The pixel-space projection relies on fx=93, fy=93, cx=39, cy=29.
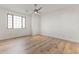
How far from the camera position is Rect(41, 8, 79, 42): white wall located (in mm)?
2379

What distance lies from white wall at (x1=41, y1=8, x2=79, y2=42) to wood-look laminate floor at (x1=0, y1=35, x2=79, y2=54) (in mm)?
159

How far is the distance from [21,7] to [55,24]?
3.25 ft

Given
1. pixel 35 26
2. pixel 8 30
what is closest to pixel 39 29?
pixel 35 26

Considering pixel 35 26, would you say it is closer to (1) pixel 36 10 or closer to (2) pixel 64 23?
(1) pixel 36 10

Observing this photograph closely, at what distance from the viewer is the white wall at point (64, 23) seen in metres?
2.38

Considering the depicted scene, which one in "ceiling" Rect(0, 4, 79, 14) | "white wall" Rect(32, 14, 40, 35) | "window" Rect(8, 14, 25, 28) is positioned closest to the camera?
"ceiling" Rect(0, 4, 79, 14)

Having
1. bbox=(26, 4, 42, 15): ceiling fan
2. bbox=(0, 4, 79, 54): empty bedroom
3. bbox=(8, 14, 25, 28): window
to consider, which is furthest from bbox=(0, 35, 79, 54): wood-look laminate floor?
bbox=(26, 4, 42, 15): ceiling fan

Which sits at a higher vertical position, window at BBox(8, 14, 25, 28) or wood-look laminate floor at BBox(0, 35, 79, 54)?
window at BBox(8, 14, 25, 28)

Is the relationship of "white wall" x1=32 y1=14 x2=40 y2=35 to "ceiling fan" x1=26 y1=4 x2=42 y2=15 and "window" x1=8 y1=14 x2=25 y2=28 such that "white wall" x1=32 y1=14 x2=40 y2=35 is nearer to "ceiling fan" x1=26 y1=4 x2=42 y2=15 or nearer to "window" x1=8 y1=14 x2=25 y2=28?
"ceiling fan" x1=26 y1=4 x2=42 y2=15

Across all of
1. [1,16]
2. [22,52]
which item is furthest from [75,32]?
[1,16]

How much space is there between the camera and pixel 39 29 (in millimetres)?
2561

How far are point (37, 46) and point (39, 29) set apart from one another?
18.7 inches

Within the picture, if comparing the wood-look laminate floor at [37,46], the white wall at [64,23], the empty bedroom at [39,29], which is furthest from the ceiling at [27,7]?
the wood-look laminate floor at [37,46]

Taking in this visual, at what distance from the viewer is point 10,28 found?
2.38m
